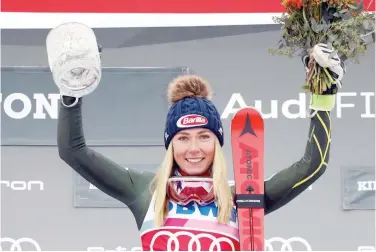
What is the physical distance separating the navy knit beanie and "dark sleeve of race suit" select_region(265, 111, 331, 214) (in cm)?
27

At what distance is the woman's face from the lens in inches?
122

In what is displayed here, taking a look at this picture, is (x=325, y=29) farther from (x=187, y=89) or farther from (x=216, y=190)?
(x=216, y=190)

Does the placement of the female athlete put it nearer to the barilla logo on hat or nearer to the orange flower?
the barilla logo on hat

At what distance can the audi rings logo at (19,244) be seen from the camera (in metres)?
4.59

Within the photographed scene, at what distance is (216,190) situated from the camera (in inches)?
121

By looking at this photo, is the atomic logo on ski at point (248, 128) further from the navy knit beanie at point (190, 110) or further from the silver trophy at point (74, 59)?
the silver trophy at point (74, 59)

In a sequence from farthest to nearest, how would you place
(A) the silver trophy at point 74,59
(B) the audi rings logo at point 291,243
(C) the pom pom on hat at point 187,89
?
(B) the audi rings logo at point 291,243, (C) the pom pom on hat at point 187,89, (A) the silver trophy at point 74,59

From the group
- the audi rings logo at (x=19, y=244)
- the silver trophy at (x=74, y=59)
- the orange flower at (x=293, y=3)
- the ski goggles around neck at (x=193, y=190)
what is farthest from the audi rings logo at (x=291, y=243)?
the silver trophy at (x=74, y=59)

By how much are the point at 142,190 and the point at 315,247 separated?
5.50ft

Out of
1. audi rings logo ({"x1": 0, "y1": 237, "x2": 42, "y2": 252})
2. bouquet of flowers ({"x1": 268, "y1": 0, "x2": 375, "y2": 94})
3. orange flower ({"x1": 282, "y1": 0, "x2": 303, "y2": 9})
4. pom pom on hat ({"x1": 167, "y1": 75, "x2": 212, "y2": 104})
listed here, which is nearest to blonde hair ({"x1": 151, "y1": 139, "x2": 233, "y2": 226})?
pom pom on hat ({"x1": 167, "y1": 75, "x2": 212, "y2": 104})

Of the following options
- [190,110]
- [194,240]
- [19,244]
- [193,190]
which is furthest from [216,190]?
[19,244]

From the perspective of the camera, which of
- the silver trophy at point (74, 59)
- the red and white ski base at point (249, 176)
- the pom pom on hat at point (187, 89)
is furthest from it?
the pom pom on hat at point (187, 89)

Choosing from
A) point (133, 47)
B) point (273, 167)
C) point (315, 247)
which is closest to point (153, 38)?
point (133, 47)

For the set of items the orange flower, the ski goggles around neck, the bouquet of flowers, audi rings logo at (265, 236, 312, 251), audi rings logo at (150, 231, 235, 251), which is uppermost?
the orange flower
